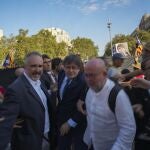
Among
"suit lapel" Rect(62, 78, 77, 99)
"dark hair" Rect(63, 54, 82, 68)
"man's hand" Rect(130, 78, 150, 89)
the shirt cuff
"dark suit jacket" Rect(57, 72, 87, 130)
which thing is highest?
"dark hair" Rect(63, 54, 82, 68)

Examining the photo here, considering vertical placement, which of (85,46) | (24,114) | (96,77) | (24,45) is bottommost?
(24,114)

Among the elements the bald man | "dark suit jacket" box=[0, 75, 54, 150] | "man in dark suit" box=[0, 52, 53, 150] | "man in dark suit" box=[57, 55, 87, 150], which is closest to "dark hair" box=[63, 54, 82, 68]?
"man in dark suit" box=[57, 55, 87, 150]

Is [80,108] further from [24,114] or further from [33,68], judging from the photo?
[24,114]

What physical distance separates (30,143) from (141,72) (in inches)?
60.1

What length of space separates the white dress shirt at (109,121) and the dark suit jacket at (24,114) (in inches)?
32.7

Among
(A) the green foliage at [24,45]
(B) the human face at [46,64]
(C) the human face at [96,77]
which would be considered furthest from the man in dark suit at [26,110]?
(A) the green foliage at [24,45]

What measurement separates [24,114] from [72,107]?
1.44 meters

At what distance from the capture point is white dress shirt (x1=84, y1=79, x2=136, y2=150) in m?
3.59

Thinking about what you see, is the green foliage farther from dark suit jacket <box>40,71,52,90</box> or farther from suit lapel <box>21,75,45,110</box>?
suit lapel <box>21,75,45,110</box>

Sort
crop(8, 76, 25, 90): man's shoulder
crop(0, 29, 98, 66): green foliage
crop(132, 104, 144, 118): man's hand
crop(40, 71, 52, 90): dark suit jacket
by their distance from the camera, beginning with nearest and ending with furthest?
crop(132, 104, 144, 118): man's hand < crop(8, 76, 25, 90): man's shoulder < crop(40, 71, 52, 90): dark suit jacket < crop(0, 29, 98, 66): green foliage

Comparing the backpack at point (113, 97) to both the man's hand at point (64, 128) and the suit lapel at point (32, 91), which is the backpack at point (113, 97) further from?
the man's hand at point (64, 128)

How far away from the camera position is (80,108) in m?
5.19

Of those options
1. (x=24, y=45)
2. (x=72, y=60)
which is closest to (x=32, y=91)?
(x=72, y=60)

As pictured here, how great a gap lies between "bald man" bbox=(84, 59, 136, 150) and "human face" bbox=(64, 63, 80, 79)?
1.79 meters
